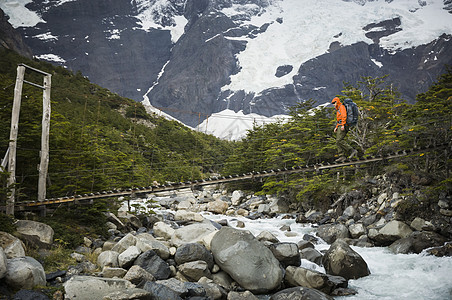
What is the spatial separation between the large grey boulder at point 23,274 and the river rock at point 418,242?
10499mm

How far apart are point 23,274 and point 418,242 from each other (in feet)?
36.4

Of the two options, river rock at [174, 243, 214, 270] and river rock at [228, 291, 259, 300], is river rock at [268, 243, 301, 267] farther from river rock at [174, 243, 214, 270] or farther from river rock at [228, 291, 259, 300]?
river rock at [228, 291, 259, 300]

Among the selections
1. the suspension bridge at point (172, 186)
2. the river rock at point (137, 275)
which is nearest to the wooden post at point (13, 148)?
the suspension bridge at point (172, 186)

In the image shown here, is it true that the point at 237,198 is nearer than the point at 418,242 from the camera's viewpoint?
No

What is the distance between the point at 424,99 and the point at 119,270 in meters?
16.3

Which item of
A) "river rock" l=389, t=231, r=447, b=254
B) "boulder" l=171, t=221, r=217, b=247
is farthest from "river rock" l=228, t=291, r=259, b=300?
"river rock" l=389, t=231, r=447, b=254

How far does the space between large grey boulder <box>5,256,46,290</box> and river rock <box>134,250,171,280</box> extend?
2276mm

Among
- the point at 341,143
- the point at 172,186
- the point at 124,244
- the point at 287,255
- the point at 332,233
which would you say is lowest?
the point at 332,233

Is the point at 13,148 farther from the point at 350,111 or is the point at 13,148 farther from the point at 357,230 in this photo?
the point at 357,230

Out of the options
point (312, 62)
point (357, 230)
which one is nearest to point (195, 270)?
point (357, 230)

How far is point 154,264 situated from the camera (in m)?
7.98

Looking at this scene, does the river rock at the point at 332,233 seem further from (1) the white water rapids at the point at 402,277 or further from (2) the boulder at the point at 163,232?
(2) the boulder at the point at 163,232

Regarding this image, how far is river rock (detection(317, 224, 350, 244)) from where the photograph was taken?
492 inches

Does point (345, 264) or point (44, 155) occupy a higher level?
point (44, 155)
